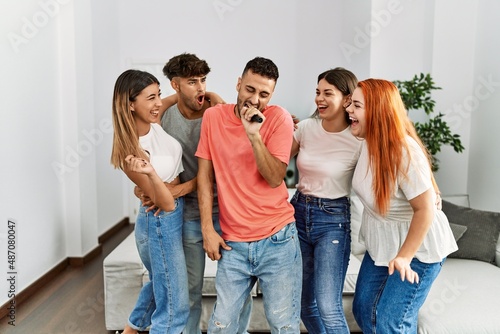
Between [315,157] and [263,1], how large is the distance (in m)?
4.45

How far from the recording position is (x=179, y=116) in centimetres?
204

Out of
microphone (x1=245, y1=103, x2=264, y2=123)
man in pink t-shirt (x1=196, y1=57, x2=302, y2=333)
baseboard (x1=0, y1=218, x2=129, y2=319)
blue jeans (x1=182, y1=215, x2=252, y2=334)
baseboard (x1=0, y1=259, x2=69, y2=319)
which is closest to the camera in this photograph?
microphone (x1=245, y1=103, x2=264, y2=123)

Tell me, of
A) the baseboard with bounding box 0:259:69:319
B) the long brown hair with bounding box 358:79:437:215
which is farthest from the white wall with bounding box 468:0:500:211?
the baseboard with bounding box 0:259:69:319

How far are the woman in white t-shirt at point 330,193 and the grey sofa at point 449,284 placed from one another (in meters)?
0.68

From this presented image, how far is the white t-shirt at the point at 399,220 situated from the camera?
1.67 metres

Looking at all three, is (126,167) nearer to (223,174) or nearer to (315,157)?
(223,174)

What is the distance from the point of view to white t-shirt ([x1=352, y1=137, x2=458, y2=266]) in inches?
65.6

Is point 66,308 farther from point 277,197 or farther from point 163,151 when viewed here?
point 277,197

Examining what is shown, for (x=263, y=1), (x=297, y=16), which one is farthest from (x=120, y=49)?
(x=297, y=16)

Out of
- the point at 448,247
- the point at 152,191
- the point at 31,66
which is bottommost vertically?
the point at 448,247

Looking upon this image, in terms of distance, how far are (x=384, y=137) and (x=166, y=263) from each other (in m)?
0.99

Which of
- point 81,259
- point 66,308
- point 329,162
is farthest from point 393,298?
point 81,259

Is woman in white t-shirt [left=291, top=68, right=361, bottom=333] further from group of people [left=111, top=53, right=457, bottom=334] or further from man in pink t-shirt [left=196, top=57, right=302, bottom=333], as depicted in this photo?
man in pink t-shirt [left=196, top=57, right=302, bottom=333]

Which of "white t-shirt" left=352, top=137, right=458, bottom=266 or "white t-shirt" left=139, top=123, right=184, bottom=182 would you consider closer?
"white t-shirt" left=352, top=137, right=458, bottom=266
